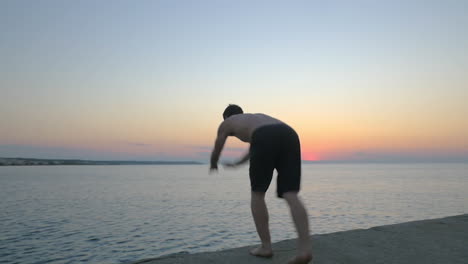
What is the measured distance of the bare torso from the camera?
324 centimetres

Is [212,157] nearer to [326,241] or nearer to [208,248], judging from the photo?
[326,241]

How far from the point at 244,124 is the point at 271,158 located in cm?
43

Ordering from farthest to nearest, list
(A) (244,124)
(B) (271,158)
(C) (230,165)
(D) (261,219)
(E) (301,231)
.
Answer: (C) (230,165)
(D) (261,219)
(A) (244,124)
(B) (271,158)
(E) (301,231)

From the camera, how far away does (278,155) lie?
3.21 meters

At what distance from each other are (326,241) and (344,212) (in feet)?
51.9

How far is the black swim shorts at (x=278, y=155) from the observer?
3.14 metres

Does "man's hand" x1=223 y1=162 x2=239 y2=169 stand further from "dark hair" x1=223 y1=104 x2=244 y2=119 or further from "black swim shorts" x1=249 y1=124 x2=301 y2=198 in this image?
"dark hair" x1=223 y1=104 x2=244 y2=119

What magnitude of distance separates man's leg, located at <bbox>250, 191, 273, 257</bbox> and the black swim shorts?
0.58 feet

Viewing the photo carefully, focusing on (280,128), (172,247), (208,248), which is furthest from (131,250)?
(280,128)

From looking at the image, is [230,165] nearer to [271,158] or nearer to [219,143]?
[219,143]

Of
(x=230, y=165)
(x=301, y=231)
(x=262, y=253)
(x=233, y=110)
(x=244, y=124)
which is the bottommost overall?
(x=262, y=253)

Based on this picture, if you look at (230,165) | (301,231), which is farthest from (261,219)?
(230,165)

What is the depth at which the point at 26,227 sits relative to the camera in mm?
13891

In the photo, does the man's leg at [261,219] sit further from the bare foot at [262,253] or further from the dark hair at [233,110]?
the dark hair at [233,110]
